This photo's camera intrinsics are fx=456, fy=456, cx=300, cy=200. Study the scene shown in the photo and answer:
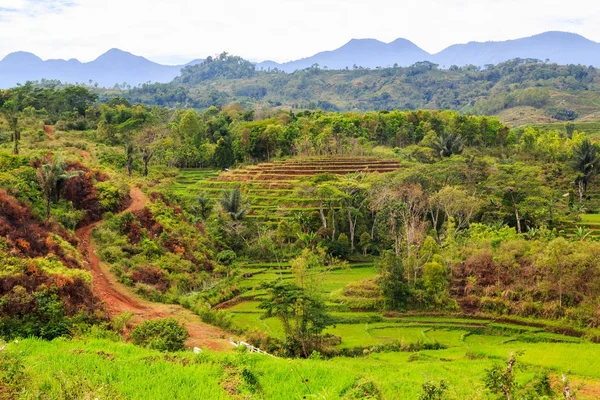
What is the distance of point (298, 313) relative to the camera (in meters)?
16.6

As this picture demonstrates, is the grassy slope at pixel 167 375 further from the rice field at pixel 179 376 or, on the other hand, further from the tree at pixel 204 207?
the tree at pixel 204 207

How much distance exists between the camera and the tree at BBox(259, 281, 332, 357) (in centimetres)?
1609

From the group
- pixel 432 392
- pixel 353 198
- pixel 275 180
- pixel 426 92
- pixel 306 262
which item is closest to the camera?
pixel 432 392

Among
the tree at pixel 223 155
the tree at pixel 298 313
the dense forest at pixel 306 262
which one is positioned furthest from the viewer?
the tree at pixel 223 155

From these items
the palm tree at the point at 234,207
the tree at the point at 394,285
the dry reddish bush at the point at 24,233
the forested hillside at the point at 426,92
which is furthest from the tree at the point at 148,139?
the forested hillside at the point at 426,92

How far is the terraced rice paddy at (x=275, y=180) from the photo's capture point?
38.1 meters

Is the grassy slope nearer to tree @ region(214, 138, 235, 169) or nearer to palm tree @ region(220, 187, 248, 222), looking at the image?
palm tree @ region(220, 187, 248, 222)

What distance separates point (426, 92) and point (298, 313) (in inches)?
6308

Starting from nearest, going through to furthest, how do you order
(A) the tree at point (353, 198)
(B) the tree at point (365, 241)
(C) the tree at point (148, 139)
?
(B) the tree at point (365, 241), (A) the tree at point (353, 198), (C) the tree at point (148, 139)

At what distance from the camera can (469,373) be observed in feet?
45.5

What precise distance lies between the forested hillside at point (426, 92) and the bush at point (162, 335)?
4172 inches

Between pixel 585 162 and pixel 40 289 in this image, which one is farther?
pixel 585 162

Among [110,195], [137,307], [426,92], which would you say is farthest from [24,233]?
[426,92]

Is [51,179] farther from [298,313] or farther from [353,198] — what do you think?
[353,198]
